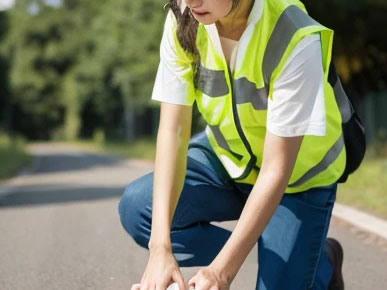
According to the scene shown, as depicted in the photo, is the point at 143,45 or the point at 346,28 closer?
the point at 346,28

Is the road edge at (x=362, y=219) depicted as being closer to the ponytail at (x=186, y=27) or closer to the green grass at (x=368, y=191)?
the green grass at (x=368, y=191)

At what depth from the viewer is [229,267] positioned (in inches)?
93.0

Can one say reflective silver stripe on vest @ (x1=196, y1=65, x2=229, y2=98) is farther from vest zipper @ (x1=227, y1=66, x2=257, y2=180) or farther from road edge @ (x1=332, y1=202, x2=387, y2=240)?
road edge @ (x1=332, y1=202, x2=387, y2=240)

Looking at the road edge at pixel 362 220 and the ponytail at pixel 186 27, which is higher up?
the ponytail at pixel 186 27

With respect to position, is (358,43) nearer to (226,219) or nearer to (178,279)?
(226,219)

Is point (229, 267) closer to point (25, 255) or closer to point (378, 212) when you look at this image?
point (25, 255)

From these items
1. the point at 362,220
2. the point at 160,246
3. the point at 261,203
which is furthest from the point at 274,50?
the point at 362,220

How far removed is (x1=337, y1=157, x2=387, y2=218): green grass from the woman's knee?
4.23m

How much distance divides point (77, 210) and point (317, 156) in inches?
246

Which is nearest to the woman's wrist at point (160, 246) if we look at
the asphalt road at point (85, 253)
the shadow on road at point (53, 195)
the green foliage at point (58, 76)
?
the asphalt road at point (85, 253)

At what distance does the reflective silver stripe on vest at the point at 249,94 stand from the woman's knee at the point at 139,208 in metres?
0.59

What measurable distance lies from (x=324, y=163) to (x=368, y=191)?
6065 millimetres

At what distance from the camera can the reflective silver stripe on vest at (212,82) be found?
264 cm

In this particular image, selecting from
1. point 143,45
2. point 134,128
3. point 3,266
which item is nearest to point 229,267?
point 3,266
